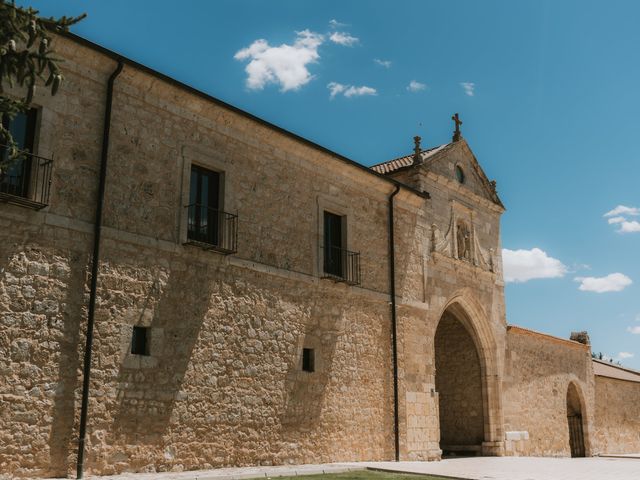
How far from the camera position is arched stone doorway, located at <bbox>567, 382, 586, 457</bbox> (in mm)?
25188

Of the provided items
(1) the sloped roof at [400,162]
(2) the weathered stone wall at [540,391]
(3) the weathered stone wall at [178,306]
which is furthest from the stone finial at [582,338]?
(3) the weathered stone wall at [178,306]

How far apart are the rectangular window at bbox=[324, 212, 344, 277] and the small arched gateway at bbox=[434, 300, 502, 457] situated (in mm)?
5335

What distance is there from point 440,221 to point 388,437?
634 centimetres

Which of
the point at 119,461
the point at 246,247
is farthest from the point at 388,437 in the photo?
the point at 119,461

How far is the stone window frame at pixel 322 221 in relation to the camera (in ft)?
47.5

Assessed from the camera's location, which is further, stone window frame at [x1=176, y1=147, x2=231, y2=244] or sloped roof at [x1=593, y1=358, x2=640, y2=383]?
sloped roof at [x1=593, y1=358, x2=640, y2=383]

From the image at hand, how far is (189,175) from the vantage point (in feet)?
40.1

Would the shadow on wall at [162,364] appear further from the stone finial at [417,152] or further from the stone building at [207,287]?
the stone finial at [417,152]

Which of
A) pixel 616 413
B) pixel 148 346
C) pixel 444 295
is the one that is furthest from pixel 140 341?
pixel 616 413

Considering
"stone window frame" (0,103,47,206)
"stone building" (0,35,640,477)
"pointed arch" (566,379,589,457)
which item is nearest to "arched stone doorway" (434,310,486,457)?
"stone building" (0,35,640,477)

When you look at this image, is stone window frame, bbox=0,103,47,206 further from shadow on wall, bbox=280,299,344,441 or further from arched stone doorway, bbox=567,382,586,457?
arched stone doorway, bbox=567,382,586,457

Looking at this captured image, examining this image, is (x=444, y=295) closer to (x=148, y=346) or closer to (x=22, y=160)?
(x=148, y=346)

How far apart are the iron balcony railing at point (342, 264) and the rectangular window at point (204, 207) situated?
3197mm

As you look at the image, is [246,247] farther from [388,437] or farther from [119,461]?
[388,437]
